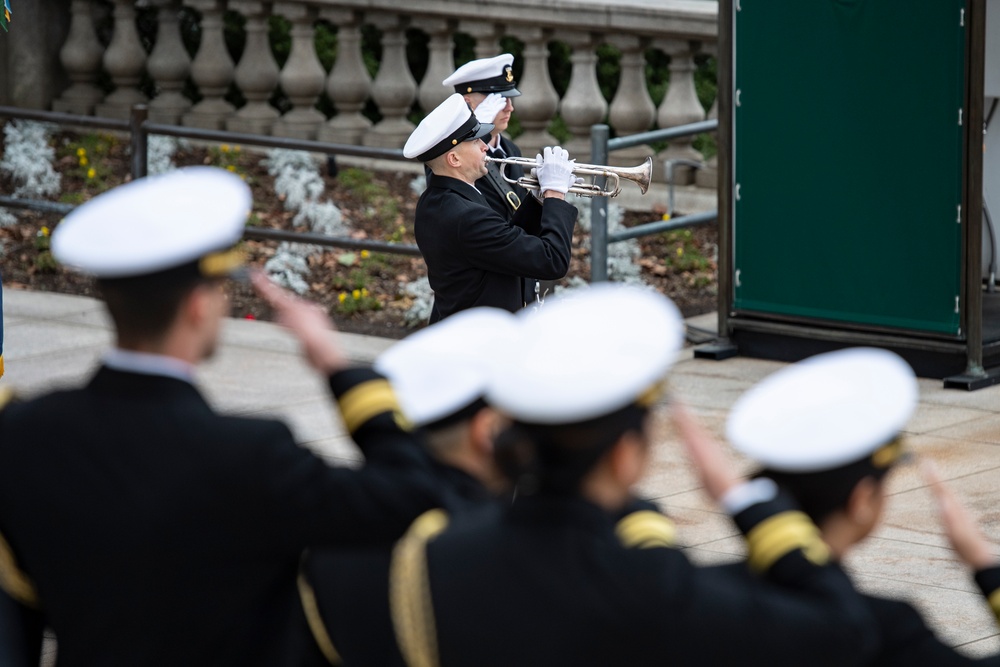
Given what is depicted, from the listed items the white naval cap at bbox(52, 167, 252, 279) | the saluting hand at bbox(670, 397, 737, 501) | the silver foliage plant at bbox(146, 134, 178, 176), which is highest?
the white naval cap at bbox(52, 167, 252, 279)

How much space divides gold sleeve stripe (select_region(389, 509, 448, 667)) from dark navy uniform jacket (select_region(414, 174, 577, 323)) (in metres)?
3.26

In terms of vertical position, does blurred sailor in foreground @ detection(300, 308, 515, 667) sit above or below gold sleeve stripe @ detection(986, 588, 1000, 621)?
above

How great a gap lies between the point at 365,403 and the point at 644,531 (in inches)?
20.4

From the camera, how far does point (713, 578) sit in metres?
2.32

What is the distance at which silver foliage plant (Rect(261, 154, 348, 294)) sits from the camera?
9.98 meters

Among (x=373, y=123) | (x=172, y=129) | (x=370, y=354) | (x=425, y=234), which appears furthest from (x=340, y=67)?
(x=425, y=234)

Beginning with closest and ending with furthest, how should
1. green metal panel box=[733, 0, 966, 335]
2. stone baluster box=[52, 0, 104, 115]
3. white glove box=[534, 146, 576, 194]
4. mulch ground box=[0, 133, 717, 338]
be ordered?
white glove box=[534, 146, 576, 194]
green metal panel box=[733, 0, 966, 335]
mulch ground box=[0, 133, 717, 338]
stone baluster box=[52, 0, 104, 115]

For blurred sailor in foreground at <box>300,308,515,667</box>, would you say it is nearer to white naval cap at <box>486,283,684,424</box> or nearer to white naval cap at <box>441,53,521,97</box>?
white naval cap at <box>486,283,684,424</box>

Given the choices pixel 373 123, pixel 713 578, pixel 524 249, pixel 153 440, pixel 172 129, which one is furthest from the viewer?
pixel 373 123

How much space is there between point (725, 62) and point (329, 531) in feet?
20.9

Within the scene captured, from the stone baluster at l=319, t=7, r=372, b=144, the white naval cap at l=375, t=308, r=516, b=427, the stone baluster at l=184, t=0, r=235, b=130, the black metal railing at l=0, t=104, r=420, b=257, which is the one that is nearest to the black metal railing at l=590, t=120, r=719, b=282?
the black metal railing at l=0, t=104, r=420, b=257

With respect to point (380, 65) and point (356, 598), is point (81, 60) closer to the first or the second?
point (380, 65)

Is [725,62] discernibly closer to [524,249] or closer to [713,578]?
[524,249]

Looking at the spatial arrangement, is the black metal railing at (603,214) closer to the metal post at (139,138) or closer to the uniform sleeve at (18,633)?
the metal post at (139,138)
